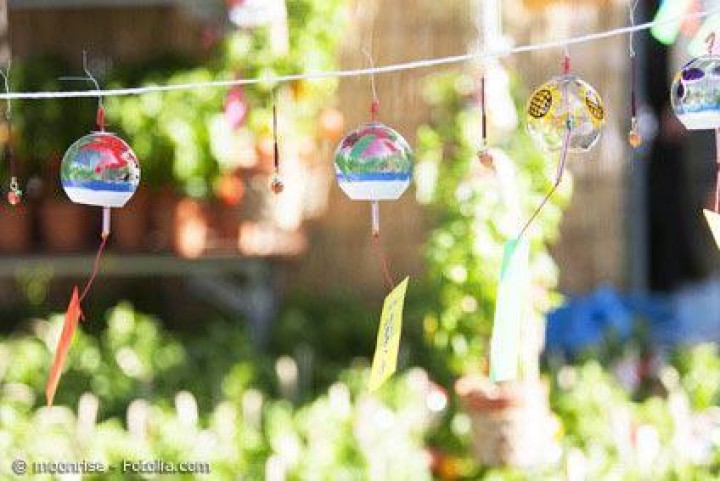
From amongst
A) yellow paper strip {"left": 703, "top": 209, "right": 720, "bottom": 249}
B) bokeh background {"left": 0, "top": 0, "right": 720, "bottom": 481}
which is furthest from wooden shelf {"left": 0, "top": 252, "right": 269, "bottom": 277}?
yellow paper strip {"left": 703, "top": 209, "right": 720, "bottom": 249}

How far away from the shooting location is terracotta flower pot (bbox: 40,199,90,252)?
16.7 feet

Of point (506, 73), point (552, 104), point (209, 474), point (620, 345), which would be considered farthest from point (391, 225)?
point (552, 104)

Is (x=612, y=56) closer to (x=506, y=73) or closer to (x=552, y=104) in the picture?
(x=506, y=73)

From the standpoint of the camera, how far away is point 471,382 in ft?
12.1

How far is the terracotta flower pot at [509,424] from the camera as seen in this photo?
3.59 metres

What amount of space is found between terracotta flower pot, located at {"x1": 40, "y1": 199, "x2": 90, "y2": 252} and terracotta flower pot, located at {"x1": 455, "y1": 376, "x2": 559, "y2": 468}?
1991 mm

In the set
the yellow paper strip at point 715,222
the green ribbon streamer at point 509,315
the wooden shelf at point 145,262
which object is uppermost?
the yellow paper strip at point 715,222

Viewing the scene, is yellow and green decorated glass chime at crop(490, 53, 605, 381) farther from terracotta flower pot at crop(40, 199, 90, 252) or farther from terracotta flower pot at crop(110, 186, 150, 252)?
terracotta flower pot at crop(40, 199, 90, 252)

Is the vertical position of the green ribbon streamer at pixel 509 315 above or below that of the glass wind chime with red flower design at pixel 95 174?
below

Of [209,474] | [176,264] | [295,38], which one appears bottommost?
[209,474]

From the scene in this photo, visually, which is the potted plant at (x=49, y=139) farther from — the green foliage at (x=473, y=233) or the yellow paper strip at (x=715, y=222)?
the yellow paper strip at (x=715, y=222)

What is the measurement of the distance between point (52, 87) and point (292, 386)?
1.55 metres

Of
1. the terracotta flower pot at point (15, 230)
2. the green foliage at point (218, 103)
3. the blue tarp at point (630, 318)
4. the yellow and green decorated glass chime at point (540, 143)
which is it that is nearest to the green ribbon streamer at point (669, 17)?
the yellow and green decorated glass chime at point (540, 143)

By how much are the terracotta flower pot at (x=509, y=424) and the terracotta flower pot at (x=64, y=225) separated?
1.99 meters
